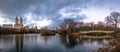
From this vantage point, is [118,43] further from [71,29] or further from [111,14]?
[71,29]

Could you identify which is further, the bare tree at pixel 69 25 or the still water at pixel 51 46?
the bare tree at pixel 69 25

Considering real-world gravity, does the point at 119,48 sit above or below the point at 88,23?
below

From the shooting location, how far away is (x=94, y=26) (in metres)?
85.5

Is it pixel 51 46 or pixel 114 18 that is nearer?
pixel 51 46

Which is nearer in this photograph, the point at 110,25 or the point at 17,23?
the point at 110,25

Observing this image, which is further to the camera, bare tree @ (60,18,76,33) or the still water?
bare tree @ (60,18,76,33)

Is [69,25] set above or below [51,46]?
above

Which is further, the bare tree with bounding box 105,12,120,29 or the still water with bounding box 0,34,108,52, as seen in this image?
the bare tree with bounding box 105,12,120,29

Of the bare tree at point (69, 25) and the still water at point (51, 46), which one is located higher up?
the bare tree at point (69, 25)

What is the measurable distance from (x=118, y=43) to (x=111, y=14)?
177ft

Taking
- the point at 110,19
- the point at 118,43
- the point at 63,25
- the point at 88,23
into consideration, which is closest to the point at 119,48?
the point at 118,43

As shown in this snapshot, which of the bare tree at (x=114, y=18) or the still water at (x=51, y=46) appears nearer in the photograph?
the still water at (x=51, y=46)

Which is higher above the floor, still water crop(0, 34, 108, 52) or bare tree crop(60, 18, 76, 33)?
bare tree crop(60, 18, 76, 33)

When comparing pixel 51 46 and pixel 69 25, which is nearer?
pixel 51 46
